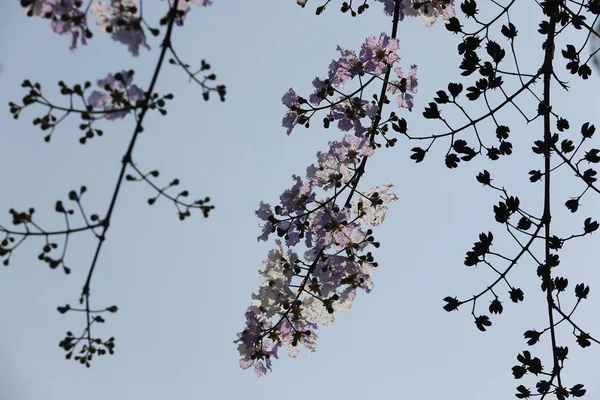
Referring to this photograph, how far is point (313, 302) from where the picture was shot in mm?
5195

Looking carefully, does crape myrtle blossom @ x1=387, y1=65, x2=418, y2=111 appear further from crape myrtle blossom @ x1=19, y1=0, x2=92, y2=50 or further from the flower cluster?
crape myrtle blossom @ x1=19, y1=0, x2=92, y2=50

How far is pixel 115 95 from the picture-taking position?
341 cm

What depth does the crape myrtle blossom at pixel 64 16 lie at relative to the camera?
11.1 feet

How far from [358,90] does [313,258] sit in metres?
1.16

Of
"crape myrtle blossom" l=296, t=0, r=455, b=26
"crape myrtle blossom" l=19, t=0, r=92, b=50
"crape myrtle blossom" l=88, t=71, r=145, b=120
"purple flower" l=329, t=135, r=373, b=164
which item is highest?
"crape myrtle blossom" l=296, t=0, r=455, b=26

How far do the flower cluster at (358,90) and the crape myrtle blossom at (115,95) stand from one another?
196cm

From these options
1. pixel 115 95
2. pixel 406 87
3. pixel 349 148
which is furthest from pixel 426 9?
pixel 115 95

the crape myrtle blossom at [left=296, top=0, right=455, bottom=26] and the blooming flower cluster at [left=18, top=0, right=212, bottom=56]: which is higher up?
the crape myrtle blossom at [left=296, top=0, right=455, bottom=26]

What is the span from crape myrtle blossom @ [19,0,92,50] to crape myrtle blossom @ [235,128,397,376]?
6.51 feet

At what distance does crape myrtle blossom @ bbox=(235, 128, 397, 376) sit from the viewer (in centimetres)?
506

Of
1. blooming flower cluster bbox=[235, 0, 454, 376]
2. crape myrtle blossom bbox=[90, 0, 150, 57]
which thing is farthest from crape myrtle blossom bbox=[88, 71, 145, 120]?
blooming flower cluster bbox=[235, 0, 454, 376]

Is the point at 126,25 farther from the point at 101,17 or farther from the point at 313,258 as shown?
the point at 313,258

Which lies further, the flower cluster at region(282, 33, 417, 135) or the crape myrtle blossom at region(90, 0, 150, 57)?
the flower cluster at region(282, 33, 417, 135)

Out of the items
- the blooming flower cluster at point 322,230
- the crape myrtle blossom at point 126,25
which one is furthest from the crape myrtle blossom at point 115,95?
the blooming flower cluster at point 322,230
